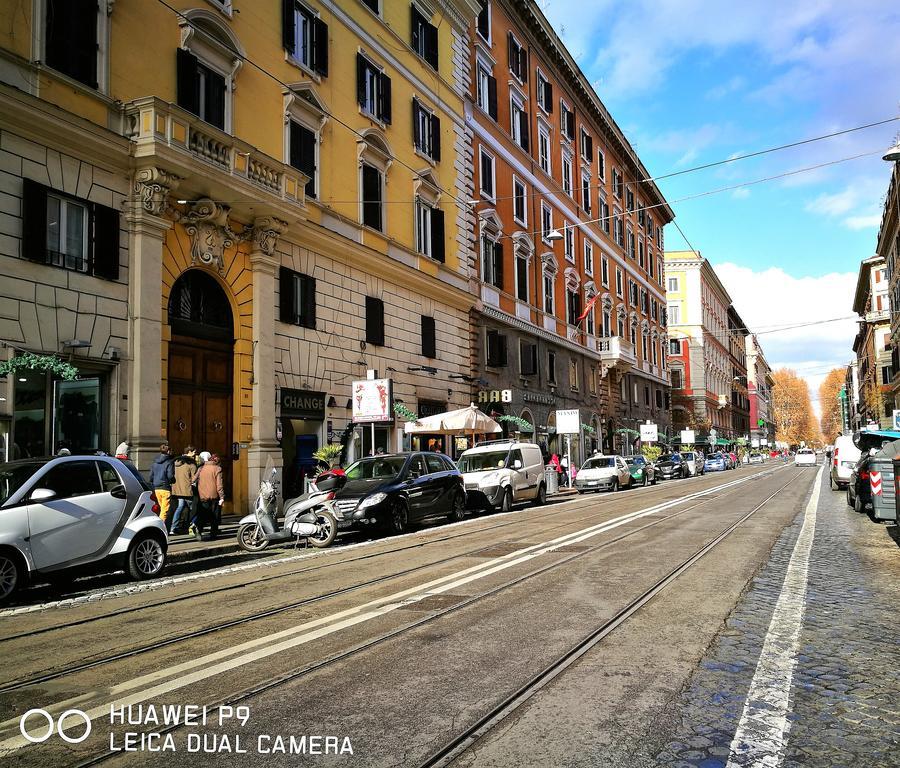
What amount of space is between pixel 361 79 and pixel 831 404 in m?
160

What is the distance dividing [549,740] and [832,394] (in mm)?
170151

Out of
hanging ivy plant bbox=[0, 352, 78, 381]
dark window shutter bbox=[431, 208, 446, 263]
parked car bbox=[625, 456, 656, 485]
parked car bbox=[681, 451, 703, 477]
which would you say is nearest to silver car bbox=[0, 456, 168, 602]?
hanging ivy plant bbox=[0, 352, 78, 381]

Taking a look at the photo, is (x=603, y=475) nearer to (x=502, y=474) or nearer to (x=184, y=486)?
(x=502, y=474)

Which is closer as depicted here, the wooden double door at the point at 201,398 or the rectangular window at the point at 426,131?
the wooden double door at the point at 201,398

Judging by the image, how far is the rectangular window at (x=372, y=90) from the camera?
77.2 ft

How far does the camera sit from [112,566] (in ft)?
31.8

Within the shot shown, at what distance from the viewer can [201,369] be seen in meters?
17.6

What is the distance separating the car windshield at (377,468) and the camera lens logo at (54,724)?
1093 cm

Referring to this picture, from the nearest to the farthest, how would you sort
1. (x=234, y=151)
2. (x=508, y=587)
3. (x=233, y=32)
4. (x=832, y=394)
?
(x=508, y=587)
(x=234, y=151)
(x=233, y=32)
(x=832, y=394)

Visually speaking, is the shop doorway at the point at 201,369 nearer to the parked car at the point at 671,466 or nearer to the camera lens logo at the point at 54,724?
the camera lens logo at the point at 54,724

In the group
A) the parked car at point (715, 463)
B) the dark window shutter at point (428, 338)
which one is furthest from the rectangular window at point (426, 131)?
the parked car at point (715, 463)

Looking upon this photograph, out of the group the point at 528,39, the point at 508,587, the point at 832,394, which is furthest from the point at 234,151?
the point at 832,394

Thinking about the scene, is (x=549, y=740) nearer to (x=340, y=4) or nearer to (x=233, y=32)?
(x=233, y=32)

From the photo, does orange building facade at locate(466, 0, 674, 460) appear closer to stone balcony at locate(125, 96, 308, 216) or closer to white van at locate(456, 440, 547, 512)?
white van at locate(456, 440, 547, 512)
